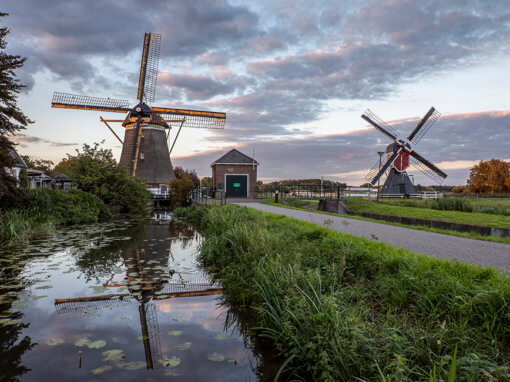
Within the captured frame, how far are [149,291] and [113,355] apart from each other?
2.11 meters

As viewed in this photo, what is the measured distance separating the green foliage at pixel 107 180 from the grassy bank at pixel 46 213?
6.42 feet

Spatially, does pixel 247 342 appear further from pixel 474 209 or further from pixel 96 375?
pixel 474 209

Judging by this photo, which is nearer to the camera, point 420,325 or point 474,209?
point 420,325

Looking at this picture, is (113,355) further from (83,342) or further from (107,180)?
(107,180)

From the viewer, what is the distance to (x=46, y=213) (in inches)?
541

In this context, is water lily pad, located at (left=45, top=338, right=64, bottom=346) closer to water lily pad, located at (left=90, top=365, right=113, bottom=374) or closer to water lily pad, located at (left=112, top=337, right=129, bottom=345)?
water lily pad, located at (left=112, top=337, right=129, bottom=345)

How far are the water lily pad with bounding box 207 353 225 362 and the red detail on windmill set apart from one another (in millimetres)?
26015

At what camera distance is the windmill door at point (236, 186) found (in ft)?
101

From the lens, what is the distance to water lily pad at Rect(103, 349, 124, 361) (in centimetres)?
340

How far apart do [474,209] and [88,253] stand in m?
14.7

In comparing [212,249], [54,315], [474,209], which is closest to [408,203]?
[474,209]

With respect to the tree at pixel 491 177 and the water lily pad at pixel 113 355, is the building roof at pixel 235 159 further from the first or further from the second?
the tree at pixel 491 177

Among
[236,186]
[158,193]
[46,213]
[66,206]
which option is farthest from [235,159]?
[46,213]

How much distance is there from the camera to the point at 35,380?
3049 millimetres
